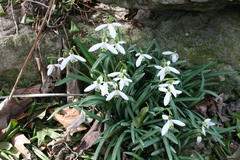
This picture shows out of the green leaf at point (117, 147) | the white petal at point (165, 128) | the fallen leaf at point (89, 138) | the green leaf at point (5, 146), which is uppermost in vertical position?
the white petal at point (165, 128)

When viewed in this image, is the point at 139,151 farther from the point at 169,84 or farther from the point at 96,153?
the point at 169,84

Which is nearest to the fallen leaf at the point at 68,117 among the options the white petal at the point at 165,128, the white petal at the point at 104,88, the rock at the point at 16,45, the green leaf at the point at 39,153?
the green leaf at the point at 39,153

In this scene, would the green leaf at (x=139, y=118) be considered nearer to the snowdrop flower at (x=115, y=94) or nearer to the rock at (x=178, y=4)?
the snowdrop flower at (x=115, y=94)

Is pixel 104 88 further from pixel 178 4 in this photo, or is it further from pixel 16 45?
pixel 16 45

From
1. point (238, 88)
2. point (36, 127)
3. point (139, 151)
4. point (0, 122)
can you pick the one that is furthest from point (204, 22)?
point (0, 122)

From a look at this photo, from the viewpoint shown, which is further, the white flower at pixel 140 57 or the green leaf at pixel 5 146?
the green leaf at pixel 5 146

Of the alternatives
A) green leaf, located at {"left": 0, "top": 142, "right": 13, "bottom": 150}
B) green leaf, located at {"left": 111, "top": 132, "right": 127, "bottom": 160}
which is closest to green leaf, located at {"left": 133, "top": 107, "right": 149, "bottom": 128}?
green leaf, located at {"left": 111, "top": 132, "right": 127, "bottom": 160}
